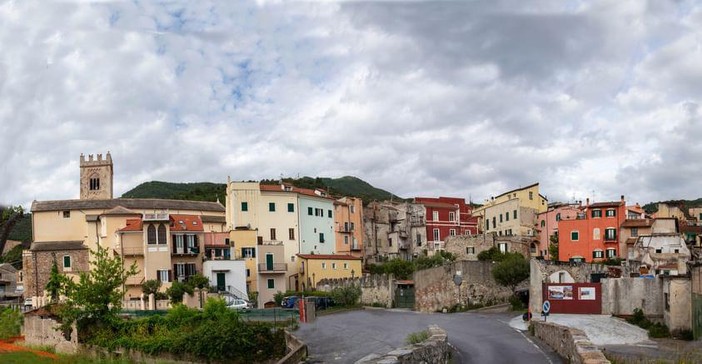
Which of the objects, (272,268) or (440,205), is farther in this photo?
(440,205)

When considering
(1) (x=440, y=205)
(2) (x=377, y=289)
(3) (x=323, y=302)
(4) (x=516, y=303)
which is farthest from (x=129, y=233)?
(1) (x=440, y=205)

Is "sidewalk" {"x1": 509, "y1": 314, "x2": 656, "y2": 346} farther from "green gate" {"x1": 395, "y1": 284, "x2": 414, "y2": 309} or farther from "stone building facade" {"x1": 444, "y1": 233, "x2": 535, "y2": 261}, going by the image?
"stone building facade" {"x1": 444, "y1": 233, "x2": 535, "y2": 261}

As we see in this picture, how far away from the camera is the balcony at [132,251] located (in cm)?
5810

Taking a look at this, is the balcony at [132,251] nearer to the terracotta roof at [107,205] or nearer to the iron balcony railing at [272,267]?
the iron balcony railing at [272,267]

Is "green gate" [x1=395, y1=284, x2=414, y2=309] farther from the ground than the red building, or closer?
closer

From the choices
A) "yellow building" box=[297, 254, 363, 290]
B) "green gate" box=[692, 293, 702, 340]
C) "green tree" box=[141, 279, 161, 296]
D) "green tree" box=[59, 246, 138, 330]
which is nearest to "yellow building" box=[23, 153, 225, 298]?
"green tree" box=[141, 279, 161, 296]

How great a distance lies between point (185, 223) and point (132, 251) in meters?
4.59

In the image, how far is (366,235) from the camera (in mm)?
86875

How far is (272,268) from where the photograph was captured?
6244 centimetres

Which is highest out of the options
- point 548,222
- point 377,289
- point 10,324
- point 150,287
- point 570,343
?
point 548,222

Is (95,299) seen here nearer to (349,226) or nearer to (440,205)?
(349,226)

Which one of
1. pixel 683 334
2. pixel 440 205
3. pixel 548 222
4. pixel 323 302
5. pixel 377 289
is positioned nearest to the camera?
pixel 683 334

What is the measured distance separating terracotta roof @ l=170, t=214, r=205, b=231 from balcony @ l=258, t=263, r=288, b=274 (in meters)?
6.06

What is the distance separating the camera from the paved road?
2366cm
